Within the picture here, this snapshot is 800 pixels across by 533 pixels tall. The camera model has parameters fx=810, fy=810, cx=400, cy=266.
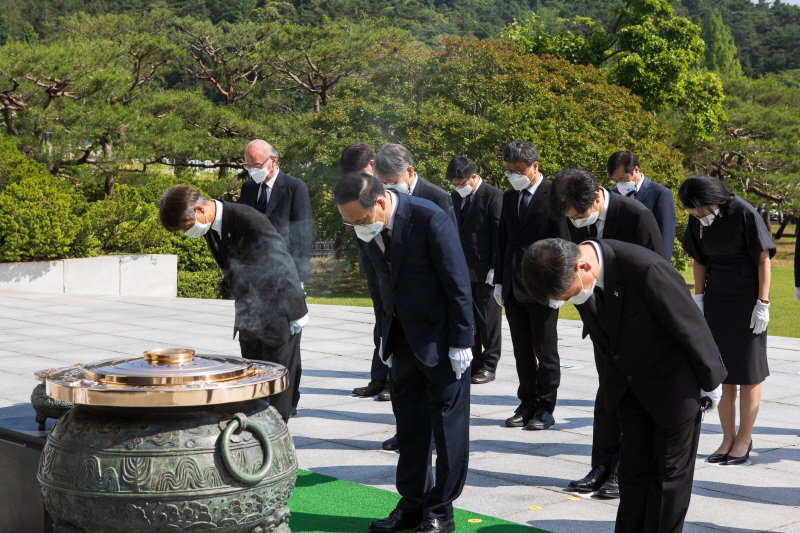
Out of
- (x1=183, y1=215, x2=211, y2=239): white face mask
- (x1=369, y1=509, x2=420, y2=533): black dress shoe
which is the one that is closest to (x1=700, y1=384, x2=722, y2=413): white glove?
(x1=369, y1=509, x2=420, y2=533): black dress shoe

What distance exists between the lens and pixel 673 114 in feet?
84.4

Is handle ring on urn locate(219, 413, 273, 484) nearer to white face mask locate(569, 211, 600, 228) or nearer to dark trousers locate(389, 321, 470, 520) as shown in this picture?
dark trousers locate(389, 321, 470, 520)

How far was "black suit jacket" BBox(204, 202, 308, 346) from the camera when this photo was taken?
14.0 ft

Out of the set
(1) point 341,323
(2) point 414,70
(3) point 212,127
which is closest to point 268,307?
(1) point 341,323

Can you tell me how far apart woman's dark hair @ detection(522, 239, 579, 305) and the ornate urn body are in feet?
3.25

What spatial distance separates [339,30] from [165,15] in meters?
6.19

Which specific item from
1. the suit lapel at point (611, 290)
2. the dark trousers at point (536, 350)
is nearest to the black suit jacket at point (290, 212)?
the dark trousers at point (536, 350)

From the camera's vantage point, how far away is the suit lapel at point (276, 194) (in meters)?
5.55

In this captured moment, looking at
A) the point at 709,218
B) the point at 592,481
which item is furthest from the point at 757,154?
the point at 592,481

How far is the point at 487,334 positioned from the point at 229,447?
4.23 meters

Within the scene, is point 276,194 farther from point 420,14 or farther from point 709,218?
point 420,14

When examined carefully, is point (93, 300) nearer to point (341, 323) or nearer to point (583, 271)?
point (341, 323)

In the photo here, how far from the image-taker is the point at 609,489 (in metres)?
4.11

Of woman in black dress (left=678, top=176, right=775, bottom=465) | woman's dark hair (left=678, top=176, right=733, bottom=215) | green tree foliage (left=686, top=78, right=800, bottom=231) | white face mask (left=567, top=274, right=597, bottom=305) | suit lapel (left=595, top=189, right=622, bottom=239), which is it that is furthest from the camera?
green tree foliage (left=686, top=78, right=800, bottom=231)
